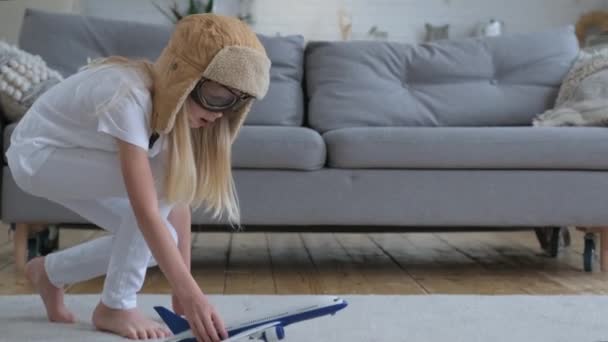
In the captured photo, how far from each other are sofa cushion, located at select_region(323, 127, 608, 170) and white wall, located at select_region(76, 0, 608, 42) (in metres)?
2.76

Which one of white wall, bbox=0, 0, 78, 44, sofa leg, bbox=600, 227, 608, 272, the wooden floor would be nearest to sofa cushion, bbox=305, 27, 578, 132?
the wooden floor

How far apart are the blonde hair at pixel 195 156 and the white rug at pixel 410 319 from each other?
24 cm

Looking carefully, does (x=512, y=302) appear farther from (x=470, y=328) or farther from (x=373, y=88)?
(x=373, y=88)

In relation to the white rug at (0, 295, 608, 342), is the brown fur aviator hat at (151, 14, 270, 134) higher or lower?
higher

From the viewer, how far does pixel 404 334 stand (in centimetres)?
139

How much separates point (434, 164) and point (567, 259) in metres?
0.74

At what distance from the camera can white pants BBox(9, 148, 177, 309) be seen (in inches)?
54.1

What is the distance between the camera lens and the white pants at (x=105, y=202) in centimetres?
137

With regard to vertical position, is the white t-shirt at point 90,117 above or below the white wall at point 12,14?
above

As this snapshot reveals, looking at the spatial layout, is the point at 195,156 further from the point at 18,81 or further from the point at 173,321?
the point at 18,81

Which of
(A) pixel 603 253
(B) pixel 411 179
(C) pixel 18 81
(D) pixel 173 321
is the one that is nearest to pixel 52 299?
(D) pixel 173 321

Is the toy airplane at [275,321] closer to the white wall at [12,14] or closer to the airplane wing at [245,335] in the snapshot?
the airplane wing at [245,335]

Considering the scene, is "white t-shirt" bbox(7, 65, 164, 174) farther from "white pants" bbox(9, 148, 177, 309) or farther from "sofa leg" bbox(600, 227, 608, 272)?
"sofa leg" bbox(600, 227, 608, 272)

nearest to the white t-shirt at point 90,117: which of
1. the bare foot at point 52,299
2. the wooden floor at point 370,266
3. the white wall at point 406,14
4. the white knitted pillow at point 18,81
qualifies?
the bare foot at point 52,299
